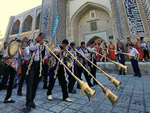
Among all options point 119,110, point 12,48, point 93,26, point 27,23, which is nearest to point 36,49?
point 12,48

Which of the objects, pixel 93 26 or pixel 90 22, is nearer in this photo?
pixel 93 26

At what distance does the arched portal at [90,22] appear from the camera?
11812mm

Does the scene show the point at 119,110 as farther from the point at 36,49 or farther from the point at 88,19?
the point at 88,19

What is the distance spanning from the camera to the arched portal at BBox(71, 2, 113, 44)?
1181cm

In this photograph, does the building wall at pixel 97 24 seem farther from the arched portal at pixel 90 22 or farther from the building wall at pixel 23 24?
the building wall at pixel 23 24

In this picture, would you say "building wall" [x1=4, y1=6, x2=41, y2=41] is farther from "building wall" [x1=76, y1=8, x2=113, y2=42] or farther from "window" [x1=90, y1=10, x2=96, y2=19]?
"window" [x1=90, y1=10, x2=96, y2=19]

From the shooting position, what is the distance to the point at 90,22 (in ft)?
42.3

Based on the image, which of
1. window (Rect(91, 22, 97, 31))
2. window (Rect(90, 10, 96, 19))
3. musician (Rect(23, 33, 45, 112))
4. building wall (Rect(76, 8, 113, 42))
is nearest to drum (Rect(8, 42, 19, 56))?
musician (Rect(23, 33, 45, 112))

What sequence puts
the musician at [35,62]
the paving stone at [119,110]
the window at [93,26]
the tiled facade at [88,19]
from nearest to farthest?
the paving stone at [119,110], the musician at [35,62], the tiled facade at [88,19], the window at [93,26]

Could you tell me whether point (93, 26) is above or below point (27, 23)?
below

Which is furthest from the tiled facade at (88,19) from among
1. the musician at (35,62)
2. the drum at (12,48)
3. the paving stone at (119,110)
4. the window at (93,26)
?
Result: the drum at (12,48)

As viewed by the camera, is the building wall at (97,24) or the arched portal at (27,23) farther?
the arched portal at (27,23)

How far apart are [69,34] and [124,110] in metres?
12.1

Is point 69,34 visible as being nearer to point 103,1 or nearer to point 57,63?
point 103,1
